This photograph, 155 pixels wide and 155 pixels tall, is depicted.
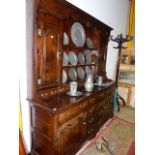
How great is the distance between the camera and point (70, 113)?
5.69ft

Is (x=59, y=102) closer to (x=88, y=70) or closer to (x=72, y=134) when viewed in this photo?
(x=72, y=134)

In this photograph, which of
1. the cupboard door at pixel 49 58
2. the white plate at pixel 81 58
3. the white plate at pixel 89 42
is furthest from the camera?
the white plate at pixel 89 42

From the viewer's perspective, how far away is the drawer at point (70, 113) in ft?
5.28

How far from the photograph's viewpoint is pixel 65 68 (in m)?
2.21

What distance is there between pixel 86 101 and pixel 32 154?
0.95 metres

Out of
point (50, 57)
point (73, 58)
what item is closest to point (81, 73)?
point (73, 58)

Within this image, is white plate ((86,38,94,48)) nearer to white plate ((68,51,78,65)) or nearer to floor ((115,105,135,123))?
white plate ((68,51,78,65))

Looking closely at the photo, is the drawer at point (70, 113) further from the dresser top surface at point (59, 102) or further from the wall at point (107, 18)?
the wall at point (107, 18)

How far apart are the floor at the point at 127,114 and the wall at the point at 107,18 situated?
90 cm

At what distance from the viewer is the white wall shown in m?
2.69

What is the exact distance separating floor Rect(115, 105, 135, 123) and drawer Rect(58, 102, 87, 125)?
1.69 meters

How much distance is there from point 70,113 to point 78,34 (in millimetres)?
1253

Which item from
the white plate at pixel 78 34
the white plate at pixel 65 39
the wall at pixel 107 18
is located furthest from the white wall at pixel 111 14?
the white plate at pixel 65 39

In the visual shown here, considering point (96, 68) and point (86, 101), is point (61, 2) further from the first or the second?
point (96, 68)
